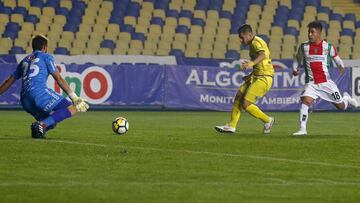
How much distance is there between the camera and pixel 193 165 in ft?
38.2

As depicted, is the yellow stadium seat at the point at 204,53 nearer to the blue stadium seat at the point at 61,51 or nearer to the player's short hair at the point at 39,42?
the blue stadium seat at the point at 61,51

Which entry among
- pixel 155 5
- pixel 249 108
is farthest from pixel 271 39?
pixel 249 108

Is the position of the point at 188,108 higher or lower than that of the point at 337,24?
lower

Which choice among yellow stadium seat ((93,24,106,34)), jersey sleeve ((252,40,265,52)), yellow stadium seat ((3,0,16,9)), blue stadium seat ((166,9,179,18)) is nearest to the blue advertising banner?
yellow stadium seat ((93,24,106,34))

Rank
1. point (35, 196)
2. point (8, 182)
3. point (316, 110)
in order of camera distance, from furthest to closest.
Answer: point (316, 110) → point (8, 182) → point (35, 196)

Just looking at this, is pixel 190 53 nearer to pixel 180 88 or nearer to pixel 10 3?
pixel 180 88

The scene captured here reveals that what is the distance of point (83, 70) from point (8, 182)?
18.6m

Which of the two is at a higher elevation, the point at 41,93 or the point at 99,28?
the point at 99,28

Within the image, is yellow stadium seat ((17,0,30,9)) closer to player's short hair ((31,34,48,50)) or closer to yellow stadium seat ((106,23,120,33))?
yellow stadium seat ((106,23,120,33))

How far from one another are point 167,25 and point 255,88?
712 inches

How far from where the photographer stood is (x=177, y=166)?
11.5 metres

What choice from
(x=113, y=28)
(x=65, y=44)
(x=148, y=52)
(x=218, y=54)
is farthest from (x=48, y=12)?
(x=218, y=54)

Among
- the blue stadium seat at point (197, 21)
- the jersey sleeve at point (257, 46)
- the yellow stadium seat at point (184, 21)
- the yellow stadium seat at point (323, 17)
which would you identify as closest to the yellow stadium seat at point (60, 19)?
the yellow stadium seat at point (184, 21)

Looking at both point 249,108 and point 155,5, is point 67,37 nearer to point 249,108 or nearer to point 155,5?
point 155,5
